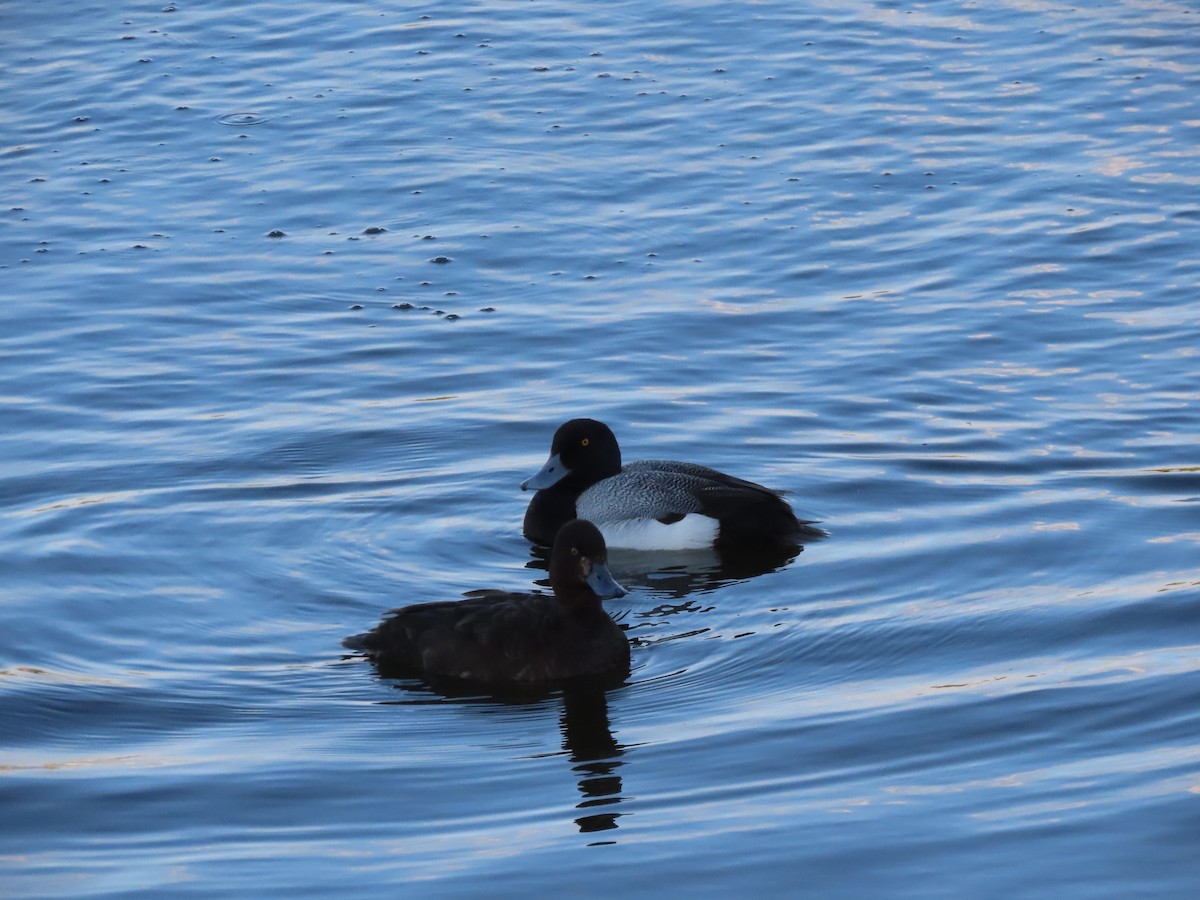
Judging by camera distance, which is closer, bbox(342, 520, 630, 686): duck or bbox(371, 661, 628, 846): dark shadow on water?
bbox(371, 661, 628, 846): dark shadow on water

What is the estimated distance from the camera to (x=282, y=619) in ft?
29.2

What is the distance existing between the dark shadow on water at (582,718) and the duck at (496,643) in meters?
0.05

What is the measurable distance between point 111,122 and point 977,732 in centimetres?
1347

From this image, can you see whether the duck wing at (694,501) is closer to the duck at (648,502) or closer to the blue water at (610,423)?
the duck at (648,502)

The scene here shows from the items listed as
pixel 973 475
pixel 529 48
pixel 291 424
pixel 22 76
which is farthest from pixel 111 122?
pixel 973 475

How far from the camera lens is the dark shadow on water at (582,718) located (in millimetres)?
6922

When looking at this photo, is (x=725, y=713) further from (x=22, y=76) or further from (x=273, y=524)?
(x=22, y=76)

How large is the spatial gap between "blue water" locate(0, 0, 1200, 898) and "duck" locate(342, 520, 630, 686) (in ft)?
0.69

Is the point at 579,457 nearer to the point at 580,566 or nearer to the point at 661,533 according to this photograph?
the point at 661,533

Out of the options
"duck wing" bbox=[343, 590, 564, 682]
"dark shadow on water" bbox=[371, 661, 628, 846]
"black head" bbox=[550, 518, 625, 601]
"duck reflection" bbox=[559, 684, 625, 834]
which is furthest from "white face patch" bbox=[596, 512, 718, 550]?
"duck reflection" bbox=[559, 684, 625, 834]

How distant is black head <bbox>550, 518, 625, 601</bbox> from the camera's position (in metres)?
8.82

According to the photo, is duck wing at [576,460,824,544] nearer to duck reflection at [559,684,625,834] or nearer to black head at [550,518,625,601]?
black head at [550,518,625,601]

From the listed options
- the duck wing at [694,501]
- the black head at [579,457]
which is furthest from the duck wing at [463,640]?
the black head at [579,457]

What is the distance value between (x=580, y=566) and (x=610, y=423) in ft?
10.7
